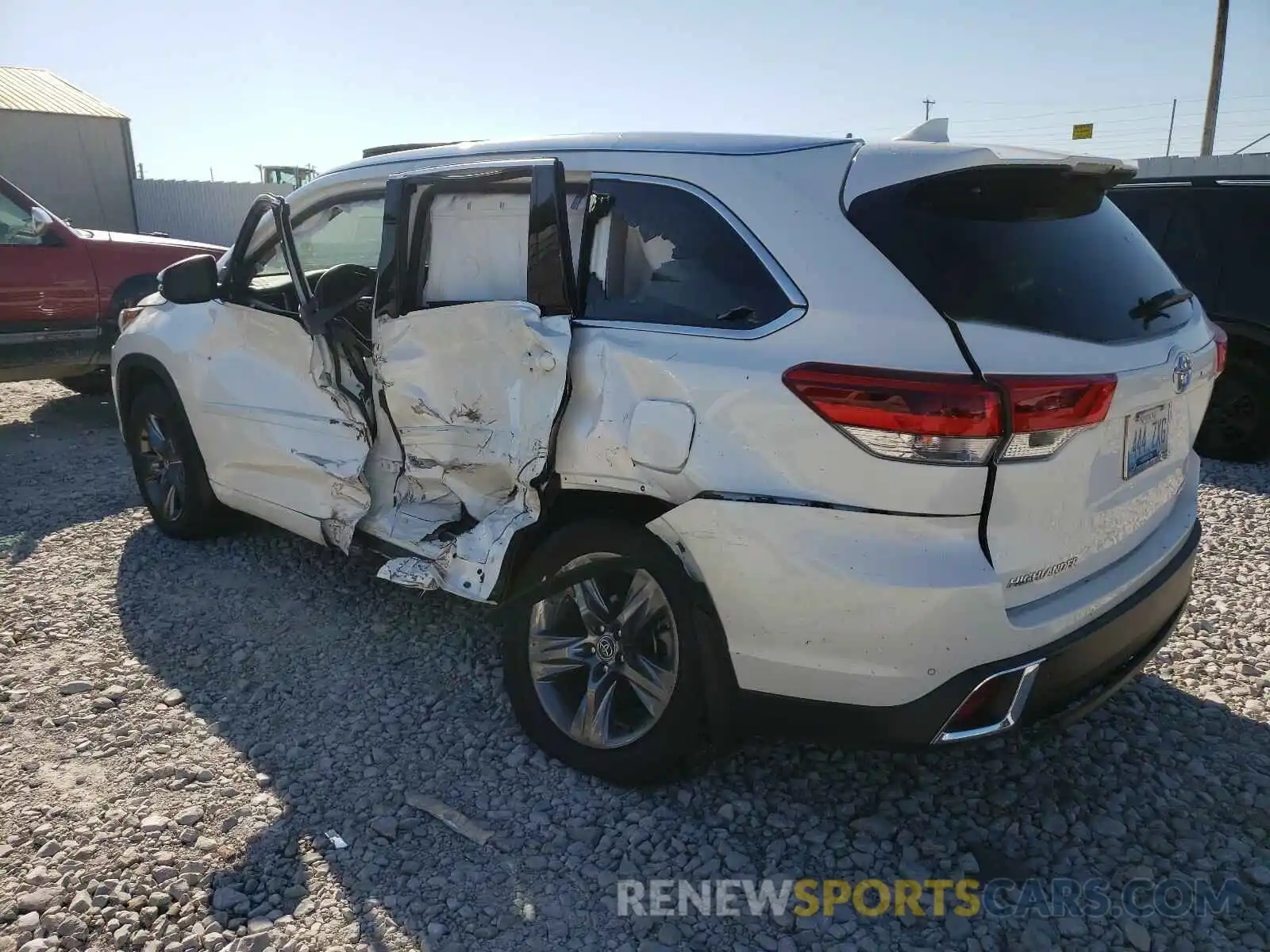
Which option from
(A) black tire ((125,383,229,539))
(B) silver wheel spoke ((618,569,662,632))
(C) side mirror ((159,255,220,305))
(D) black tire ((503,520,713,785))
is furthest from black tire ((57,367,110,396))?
(B) silver wheel spoke ((618,569,662,632))

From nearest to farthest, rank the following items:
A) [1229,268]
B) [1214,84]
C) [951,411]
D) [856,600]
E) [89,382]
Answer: [951,411], [856,600], [1229,268], [89,382], [1214,84]

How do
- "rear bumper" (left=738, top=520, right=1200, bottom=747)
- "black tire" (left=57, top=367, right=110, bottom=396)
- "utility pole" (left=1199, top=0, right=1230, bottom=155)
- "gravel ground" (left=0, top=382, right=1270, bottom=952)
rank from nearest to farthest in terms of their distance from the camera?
"rear bumper" (left=738, top=520, right=1200, bottom=747)
"gravel ground" (left=0, top=382, right=1270, bottom=952)
"black tire" (left=57, top=367, right=110, bottom=396)
"utility pole" (left=1199, top=0, right=1230, bottom=155)

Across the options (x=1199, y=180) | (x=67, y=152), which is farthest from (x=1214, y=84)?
(x=67, y=152)

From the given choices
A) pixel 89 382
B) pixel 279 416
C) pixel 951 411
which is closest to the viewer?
pixel 951 411

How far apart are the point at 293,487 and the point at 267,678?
0.82m

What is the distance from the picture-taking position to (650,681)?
276 centimetres

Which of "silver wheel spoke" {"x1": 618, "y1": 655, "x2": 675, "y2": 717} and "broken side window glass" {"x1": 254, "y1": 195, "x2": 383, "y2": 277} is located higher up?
"broken side window glass" {"x1": 254, "y1": 195, "x2": 383, "y2": 277}

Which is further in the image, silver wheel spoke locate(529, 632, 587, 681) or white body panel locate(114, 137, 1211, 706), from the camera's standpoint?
silver wheel spoke locate(529, 632, 587, 681)

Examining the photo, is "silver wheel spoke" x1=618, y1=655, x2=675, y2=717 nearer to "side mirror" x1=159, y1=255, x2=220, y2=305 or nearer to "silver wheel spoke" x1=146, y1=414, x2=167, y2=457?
"side mirror" x1=159, y1=255, x2=220, y2=305

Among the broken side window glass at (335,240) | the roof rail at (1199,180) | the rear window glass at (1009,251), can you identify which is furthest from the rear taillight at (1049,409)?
the roof rail at (1199,180)

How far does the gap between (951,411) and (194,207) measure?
82.7ft

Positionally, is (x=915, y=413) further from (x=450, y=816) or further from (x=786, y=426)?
(x=450, y=816)

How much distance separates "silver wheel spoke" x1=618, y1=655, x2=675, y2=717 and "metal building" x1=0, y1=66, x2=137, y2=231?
84.6 ft

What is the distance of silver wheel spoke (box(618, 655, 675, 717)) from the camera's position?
270 centimetres
